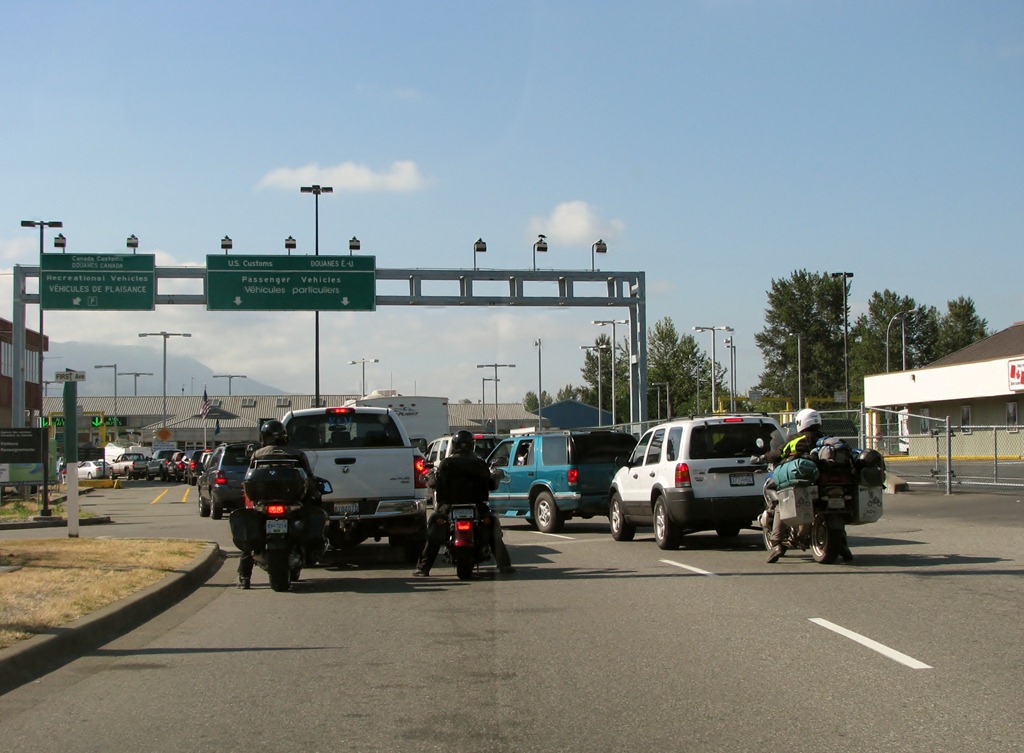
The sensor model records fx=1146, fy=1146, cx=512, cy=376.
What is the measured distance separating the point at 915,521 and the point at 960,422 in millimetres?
41664

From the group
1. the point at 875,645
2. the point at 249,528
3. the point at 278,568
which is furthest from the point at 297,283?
the point at 875,645

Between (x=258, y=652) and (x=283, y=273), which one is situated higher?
(x=283, y=273)

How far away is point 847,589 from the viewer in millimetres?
11461

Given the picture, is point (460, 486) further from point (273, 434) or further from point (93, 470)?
point (93, 470)

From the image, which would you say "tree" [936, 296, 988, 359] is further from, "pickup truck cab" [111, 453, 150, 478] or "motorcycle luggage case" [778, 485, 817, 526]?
"motorcycle luggage case" [778, 485, 817, 526]

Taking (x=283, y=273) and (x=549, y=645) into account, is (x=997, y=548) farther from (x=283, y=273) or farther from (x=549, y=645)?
(x=283, y=273)

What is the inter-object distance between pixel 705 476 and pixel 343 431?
497cm

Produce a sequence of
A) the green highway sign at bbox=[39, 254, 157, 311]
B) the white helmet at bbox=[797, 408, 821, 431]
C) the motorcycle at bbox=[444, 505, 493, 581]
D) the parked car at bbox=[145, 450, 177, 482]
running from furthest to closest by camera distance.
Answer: the parked car at bbox=[145, 450, 177, 482] < the green highway sign at bbox=[39, 254, 157, 311] < the white helmet at bbox=[797, 408, 821, 431] < the motorcycle at bbox=[444, 505, 493, 581]

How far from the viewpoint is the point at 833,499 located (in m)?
13.4

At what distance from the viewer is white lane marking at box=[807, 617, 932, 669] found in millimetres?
7758

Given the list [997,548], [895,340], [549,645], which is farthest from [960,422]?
[895,340]

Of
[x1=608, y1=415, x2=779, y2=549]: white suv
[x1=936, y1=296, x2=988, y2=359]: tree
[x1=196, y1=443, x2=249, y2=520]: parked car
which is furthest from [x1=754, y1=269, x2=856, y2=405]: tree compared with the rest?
[x1=608, y1=415, x2=779, y2=549]: white suv

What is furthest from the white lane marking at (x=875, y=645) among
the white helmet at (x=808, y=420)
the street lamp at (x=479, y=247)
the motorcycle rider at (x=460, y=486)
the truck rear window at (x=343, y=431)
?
the street lamp at (x=479, y=247)

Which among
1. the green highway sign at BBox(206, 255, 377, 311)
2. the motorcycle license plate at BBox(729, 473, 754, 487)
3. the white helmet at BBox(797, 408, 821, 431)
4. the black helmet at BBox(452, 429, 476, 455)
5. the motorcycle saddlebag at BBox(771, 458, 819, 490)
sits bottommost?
the motorcycle license plate at BBox(729, 473, 754, 487)
